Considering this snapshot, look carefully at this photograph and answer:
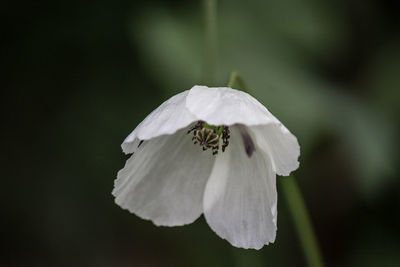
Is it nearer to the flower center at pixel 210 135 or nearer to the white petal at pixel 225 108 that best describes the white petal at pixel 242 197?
the flower center at pixel 210 135

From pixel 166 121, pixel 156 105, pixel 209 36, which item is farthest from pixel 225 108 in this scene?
pixel 156 105

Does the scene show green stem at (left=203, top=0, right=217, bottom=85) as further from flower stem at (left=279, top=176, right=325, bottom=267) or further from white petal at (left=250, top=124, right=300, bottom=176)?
white petal at (left=250, top=124, right=300, bottom=176)

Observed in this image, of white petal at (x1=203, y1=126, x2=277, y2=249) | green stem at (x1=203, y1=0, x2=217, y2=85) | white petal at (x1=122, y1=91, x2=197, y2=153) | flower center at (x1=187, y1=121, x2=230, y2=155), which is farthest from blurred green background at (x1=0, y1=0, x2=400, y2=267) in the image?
white petal at (x1=122, y1=91, x2=197, y2=153)

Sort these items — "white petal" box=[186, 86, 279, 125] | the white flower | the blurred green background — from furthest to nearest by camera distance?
the blurred green background < the white flower < "white petal" box=[186, 86, 279, 125]

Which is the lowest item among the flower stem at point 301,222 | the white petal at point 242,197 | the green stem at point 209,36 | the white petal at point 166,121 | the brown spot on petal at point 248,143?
the flower stem at point 301,222

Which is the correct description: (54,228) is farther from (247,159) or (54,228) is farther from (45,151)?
(247,159)

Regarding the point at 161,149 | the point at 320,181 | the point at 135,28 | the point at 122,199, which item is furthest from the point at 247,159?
the point at 320,181

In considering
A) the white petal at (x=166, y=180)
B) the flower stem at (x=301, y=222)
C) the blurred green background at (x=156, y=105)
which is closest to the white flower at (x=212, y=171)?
the white petal at (x=166, y=180)
